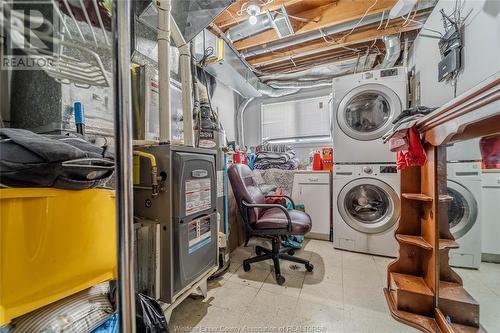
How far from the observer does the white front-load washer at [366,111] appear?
224cm

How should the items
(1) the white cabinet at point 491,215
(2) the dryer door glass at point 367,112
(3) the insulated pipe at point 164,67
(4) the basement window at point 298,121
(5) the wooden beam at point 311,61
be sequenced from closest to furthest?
1. (3) the insulated pipe at point 164,67
2. (1) the white cabinet at point 491,215
3. (2) the dryer door glass at point 367,112
4. (5) the wooden beam at point 311,61
5. (4) the basement window at point 298,121

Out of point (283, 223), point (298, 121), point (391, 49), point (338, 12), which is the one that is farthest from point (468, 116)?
point (298, 121)

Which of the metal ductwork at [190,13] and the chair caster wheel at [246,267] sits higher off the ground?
the metal ductwork at [190,13]

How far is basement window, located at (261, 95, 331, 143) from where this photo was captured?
3.54 m

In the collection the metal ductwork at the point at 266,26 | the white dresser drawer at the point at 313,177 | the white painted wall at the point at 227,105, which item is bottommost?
the white dresser drawer at the point at 313,177

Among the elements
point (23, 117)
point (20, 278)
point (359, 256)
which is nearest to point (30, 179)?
point (20, 278)

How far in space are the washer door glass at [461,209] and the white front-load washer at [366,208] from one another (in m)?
0.43

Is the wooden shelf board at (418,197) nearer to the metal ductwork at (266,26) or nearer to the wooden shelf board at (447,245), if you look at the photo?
the wooden shelf board at (447,245)

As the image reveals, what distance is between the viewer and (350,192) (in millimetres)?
2361

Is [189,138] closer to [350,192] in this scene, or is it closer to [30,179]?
[30,179]

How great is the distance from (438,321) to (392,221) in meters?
1.12

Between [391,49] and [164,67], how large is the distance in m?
2.63

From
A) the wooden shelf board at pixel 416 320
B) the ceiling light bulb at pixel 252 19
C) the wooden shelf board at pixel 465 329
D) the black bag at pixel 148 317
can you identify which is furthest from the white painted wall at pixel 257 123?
the black bag at pixel 148 317

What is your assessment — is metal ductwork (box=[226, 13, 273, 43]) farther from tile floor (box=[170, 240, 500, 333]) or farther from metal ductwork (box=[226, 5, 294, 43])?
tile floor (box=[170, 240, 500, 333])
